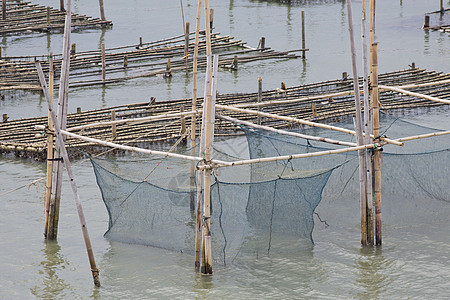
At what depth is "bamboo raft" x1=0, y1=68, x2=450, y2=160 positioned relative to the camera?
13958 millimetres

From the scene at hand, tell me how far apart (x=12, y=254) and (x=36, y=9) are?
21.1 m

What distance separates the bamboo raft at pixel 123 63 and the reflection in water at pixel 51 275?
10078 mm

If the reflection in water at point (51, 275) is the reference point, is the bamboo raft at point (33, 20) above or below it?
above

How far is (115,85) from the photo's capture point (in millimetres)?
21422

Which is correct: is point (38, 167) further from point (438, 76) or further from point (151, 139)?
point (438, 76)

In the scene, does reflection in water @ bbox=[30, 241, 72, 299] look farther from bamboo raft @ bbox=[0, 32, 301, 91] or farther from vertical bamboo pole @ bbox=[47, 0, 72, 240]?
bamboo raft @ bbox=[0, 32, 301, 91]

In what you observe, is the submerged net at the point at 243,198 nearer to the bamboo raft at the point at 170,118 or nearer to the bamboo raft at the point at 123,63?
the bamboo raft at the point at 170,118

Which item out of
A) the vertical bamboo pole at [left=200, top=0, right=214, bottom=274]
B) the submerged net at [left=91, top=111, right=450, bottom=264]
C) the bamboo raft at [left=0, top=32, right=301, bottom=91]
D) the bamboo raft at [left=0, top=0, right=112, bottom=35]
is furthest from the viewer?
the bamboo raft at [left=0, top=0, right=112, bottom=35]

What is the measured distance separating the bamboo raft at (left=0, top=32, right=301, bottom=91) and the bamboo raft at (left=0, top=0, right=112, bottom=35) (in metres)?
4.38

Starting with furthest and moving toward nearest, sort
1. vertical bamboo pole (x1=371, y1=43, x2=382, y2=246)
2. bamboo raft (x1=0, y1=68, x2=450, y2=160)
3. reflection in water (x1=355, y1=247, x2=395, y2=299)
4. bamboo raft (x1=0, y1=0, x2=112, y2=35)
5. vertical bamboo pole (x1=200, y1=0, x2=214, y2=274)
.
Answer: bamboo raft (x1=0, y1=0, x2=112, y2=35), bamboo raft (x1=0, y1=68, x2=450, y2=160), vertical bamboo pole (x1=371, y1=43, x2=382, y2=246), reflection in water (x1=355, y1=247, x2=395, y2=299), vertical bamboo pole (x1=200, y1=0, x2=214, y2=274)

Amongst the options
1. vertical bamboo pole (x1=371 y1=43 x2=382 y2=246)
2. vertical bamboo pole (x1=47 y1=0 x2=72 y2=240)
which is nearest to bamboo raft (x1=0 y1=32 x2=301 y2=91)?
vertical bamboo pole (x1=47 y1=0 x2=72 y2=240)

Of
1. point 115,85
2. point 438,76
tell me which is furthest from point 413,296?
point 115,85

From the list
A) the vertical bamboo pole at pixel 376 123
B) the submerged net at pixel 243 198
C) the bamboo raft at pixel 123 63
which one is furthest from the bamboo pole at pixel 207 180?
the bamboo raft at pixel 123 63

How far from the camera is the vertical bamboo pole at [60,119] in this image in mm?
9047
